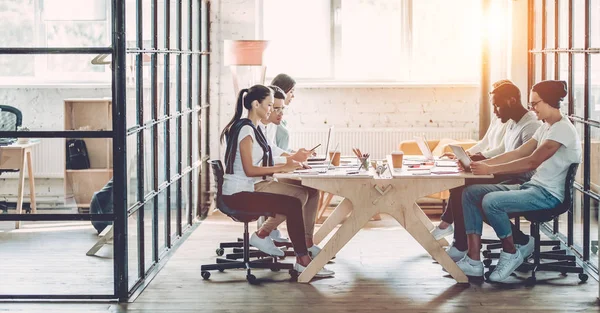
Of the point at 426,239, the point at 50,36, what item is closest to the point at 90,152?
the point at 50,36

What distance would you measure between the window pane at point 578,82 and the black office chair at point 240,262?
2.41 metres

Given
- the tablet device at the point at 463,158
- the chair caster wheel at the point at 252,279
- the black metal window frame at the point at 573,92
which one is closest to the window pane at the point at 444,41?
the black metal window frame at the point at 573,92

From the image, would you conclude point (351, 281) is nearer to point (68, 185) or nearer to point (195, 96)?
point (195, 96)

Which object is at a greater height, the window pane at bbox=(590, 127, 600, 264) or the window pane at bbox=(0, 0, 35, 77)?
the window pane at bbox=(0, 0, 35, 77)

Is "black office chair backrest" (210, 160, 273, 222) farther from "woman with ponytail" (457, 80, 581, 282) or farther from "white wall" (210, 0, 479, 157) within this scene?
"white wall" (210, 0, 479, 157)

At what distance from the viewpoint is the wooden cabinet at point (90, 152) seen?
8656mm

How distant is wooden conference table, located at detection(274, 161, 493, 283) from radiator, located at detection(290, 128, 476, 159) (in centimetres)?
321

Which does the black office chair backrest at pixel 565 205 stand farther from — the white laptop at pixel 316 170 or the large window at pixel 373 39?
the large window at pixel 373 39

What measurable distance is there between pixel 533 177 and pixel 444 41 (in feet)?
11.8

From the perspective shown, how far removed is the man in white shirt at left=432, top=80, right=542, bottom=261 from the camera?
648 centimetres

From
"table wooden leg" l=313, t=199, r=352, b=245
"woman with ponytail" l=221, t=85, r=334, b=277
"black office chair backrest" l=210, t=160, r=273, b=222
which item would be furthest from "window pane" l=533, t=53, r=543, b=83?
"black office chair backrest" l=210, t=160, r=273, b=222

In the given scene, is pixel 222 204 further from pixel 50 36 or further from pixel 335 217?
pixel 50 36

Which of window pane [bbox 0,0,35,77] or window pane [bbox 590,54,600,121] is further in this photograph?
window pane [bbox 0,0,35,77]

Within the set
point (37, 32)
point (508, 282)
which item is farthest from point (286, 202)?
point (37, 32)
